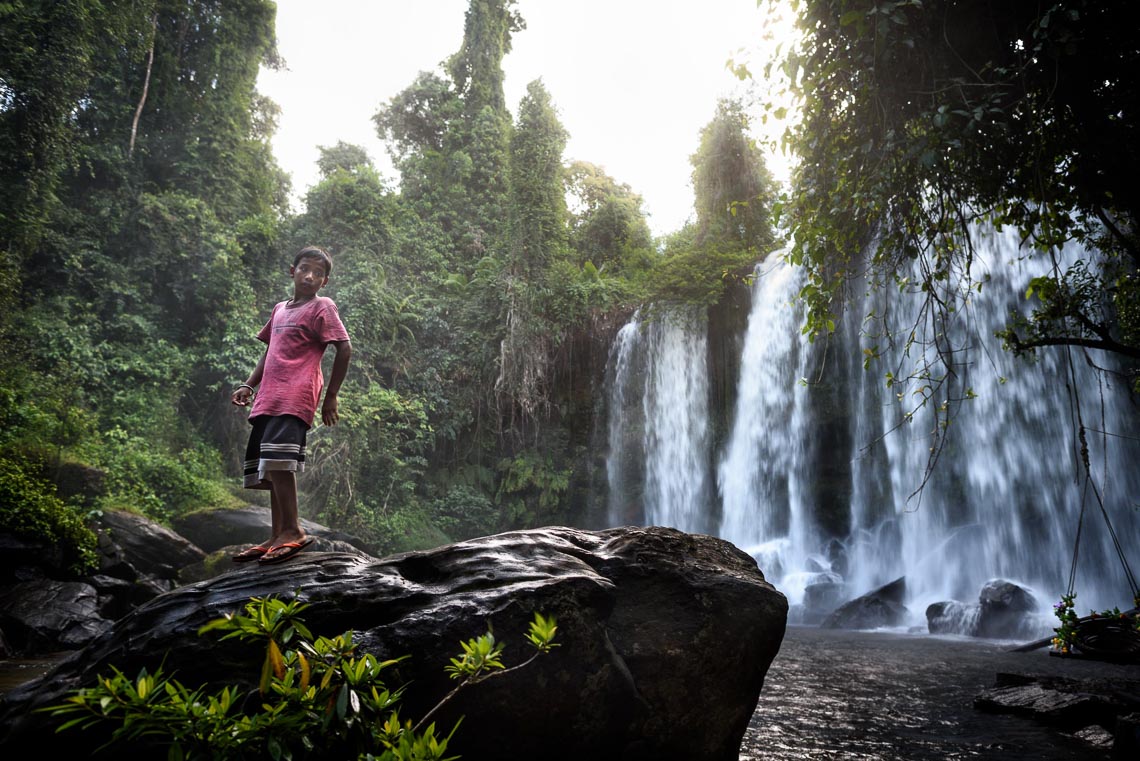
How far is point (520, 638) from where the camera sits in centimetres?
255

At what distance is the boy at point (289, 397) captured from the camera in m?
3.42

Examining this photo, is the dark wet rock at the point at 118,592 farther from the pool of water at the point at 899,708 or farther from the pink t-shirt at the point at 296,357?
the pool of water at the point at 899,708

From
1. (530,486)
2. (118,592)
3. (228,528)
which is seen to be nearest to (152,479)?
(228,528)

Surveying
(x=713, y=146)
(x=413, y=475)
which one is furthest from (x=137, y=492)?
(x=713, y=146)

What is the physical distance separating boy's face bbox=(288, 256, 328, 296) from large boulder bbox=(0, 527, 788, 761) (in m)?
1.61

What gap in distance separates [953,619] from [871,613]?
129 centimetres

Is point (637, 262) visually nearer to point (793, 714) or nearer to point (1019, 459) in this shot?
point (1019, 459)

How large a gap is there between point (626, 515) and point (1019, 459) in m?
9.13

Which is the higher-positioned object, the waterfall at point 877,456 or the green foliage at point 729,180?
the green foliage at point 729,180

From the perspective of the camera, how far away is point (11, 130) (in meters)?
14.3

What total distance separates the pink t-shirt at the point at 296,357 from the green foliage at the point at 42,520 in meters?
7.26

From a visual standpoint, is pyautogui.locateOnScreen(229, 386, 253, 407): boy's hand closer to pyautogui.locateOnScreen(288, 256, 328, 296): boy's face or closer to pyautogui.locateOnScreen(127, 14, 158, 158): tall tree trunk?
pyautogui.locateOnScreen(288, 256, 328, 296): boy's face

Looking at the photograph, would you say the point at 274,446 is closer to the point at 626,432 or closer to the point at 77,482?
the point at 77,482

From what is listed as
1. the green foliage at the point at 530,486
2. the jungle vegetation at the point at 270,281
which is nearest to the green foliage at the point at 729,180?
the jungle vegetation at the point at 270,281
